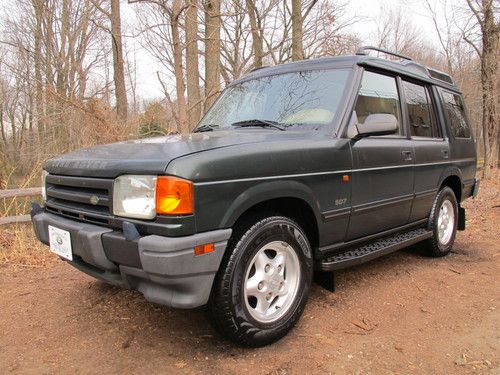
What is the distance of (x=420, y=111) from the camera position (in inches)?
172

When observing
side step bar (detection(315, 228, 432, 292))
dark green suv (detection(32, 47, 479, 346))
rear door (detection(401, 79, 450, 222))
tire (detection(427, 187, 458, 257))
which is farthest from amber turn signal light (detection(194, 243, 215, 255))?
tire (detection(427, 187, 458, 257))

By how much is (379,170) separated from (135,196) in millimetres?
2080

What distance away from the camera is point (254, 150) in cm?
255

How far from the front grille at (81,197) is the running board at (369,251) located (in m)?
1.56

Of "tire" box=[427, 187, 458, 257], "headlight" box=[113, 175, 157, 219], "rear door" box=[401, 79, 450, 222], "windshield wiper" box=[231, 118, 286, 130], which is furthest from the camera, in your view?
"tire" box=[427, 187, 458, 257]

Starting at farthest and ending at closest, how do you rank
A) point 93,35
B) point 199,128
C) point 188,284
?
point 93,35 → point 199,128 → point 188,284

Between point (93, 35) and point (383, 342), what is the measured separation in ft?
62.2

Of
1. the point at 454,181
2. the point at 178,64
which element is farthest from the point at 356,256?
the point at 178,64

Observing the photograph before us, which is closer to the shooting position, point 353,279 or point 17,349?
point 17,349

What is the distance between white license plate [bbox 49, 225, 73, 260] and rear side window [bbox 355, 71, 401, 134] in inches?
89.6

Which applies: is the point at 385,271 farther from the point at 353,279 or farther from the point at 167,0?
the point at 167,0

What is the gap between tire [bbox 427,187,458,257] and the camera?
4535mm

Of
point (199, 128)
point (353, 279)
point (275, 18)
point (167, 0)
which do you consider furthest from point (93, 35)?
point (353, 279)

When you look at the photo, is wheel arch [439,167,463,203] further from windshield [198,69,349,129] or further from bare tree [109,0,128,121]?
bare tree [109,0,128,121]
